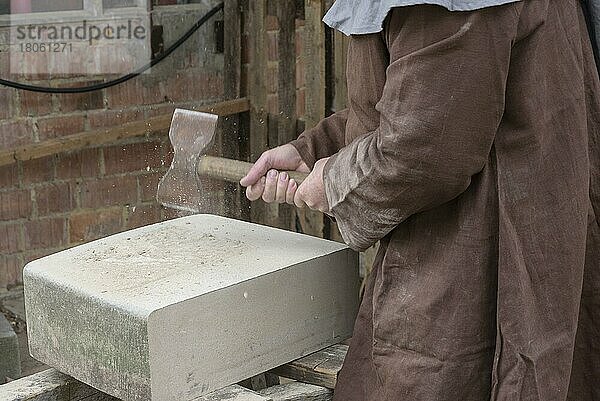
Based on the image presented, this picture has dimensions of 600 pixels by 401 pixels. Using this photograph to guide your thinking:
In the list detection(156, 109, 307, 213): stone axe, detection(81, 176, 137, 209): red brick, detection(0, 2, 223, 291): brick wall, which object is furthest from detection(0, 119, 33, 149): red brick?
detection(156, 109, 307, 213): stone axe

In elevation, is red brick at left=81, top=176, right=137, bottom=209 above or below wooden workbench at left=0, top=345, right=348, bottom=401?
below

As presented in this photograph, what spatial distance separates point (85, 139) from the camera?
11.0 feet

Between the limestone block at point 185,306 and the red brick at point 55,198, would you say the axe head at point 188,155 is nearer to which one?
the limestone block at point 185,306

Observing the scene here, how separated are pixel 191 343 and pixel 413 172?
0.43 meters

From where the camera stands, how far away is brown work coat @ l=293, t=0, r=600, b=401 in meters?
1.32

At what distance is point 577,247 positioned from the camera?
145 centimetres

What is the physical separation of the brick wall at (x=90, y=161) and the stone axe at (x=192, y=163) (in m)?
1.60

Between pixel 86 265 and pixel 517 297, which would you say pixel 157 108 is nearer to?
pixel 86 265

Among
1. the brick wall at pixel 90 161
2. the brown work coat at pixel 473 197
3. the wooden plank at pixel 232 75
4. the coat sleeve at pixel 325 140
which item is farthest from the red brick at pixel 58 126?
the brown work coat at pixel 473 197

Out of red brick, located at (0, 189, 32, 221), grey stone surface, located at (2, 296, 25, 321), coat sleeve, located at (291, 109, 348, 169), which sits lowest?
grey stone surface, located at (2, 296, 25, 321)

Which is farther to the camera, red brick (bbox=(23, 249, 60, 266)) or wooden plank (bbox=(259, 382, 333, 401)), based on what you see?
red brick (bbox=(23, 249, 60, 266))

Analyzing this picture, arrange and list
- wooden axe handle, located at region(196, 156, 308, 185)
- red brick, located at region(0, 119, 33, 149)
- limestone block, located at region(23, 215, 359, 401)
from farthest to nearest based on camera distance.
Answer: red brick, located at region(0, 119, 33, 149)
wooden axe handle, located at region(196, 156, 308, 185)
limestone block, located at region(23, 215, 359, 401)

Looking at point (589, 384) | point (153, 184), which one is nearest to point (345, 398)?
point (589, 384)

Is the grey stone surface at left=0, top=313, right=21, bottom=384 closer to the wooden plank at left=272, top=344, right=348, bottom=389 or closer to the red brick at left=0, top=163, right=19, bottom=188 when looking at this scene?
the red brick at left=0, top=163, right=19, bottom=188
